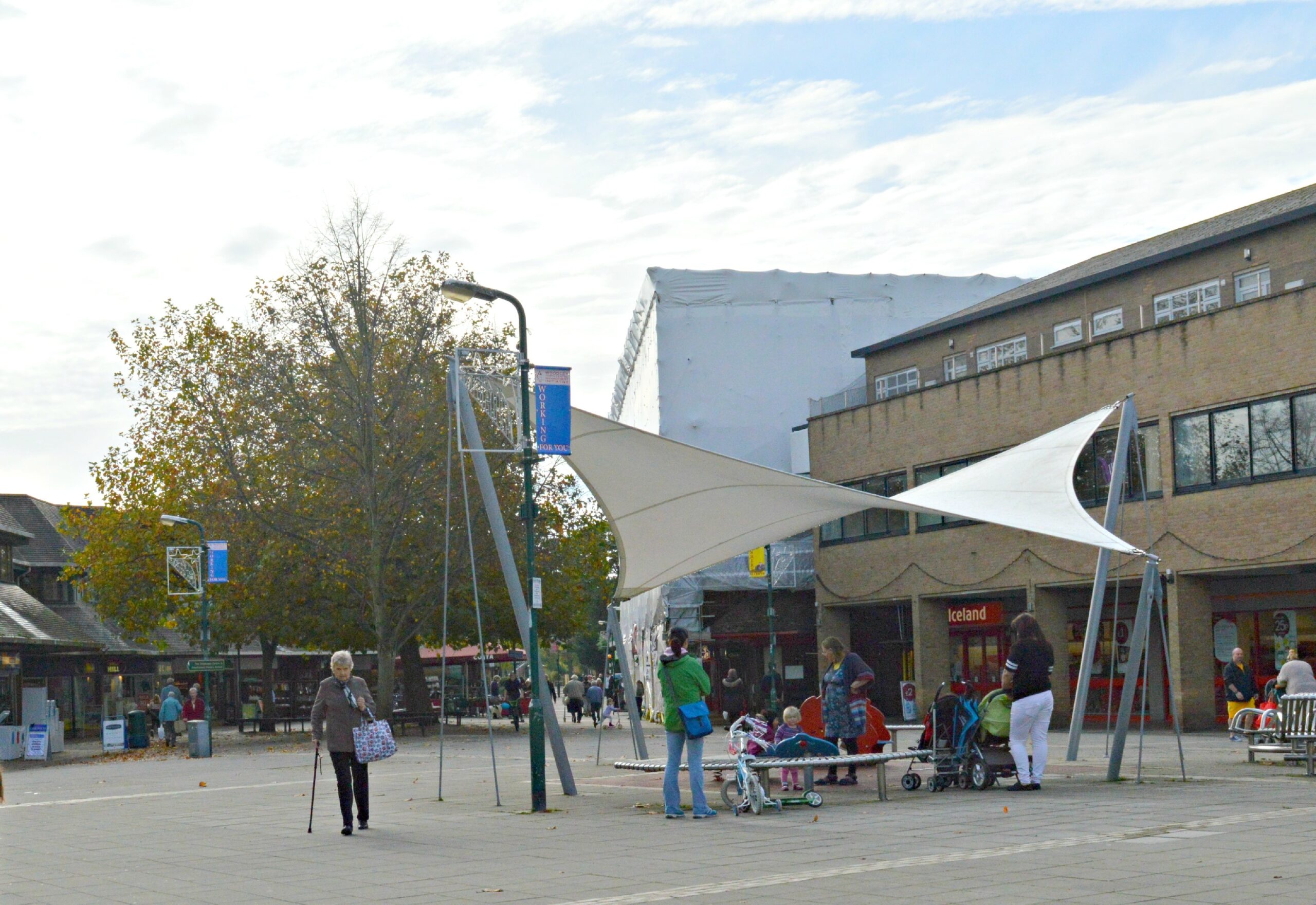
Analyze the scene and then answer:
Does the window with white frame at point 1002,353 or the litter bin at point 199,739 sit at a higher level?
the window with white frame at point 1002,353

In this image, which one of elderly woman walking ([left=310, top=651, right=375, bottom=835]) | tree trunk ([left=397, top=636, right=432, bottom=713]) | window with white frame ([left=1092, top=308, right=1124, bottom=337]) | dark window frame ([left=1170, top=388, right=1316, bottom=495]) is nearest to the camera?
elderly woman walking ([left=310, top=651, right=375, bottom=835])

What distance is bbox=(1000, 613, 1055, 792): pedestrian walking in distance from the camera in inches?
568

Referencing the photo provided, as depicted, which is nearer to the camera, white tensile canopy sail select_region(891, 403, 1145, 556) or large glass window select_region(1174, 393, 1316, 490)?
white tensile canopy sail select_region(891, 403, 1145, 556)

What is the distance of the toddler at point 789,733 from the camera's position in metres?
15.0

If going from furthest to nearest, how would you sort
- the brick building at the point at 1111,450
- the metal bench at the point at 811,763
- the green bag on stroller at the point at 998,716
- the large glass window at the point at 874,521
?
the large glass window at the point at 874,521, the brick building at the point at 1111,450, the green bag on stroller at the point at 998,716, the metal bench at the point at 811,763

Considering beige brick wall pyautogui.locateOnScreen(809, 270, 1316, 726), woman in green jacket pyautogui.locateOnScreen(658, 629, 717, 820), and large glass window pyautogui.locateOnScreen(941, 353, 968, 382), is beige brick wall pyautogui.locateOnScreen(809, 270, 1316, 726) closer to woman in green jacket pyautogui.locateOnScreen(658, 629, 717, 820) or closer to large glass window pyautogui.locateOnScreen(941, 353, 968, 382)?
large glass window pyautogui.locateOnScreen(941, 353, 968, 382)

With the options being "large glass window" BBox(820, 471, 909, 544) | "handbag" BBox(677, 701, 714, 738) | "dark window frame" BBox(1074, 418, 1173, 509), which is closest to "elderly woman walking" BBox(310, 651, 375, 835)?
"handbag" BBox(677, 701, 714, 738)

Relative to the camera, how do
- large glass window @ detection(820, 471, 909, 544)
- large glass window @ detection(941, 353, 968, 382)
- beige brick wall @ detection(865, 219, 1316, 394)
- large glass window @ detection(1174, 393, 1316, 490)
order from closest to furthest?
large glass window @ detection(1174, 393, 1316, 490) → beige brick wall @ detection(865, 219, 1316, 394) → large glass window @ detection(820, 471, 909, 544) → large glass window @ detection(941, 353, 968, 382)

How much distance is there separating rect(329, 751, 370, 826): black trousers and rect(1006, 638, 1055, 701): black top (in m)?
6.18

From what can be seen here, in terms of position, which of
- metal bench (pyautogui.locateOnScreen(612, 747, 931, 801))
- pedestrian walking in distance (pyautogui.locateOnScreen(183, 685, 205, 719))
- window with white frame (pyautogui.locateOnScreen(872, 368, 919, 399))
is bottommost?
pedestrian walking in distance (pyautogui.locateOnScreen(183, 685, 205, 719))

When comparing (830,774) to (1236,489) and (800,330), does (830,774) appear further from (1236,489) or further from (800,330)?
(800,330)

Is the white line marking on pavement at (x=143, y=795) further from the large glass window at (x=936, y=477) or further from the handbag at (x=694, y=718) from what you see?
the large glass window at (x=936, y=477)

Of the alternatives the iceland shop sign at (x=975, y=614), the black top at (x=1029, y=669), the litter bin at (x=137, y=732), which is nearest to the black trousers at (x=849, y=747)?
the black top at (x=1029, y=669)

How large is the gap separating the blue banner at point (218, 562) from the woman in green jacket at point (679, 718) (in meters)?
21.7
